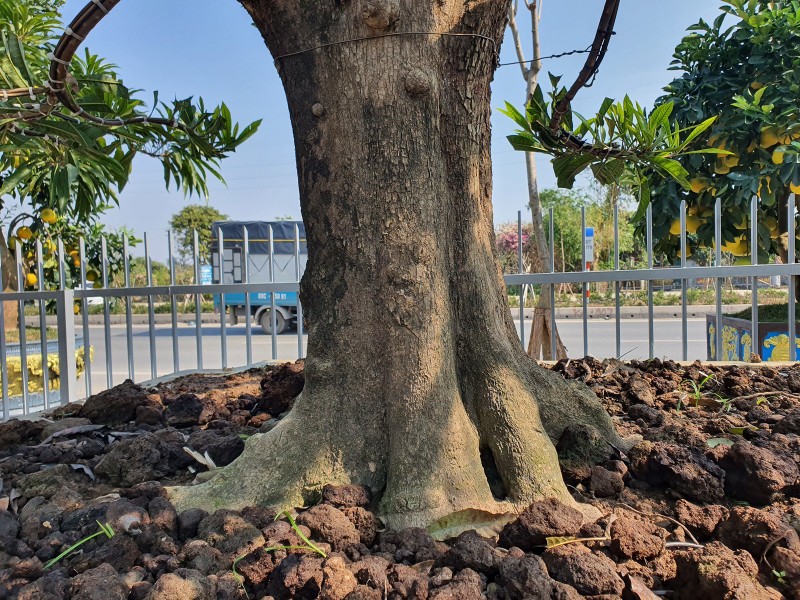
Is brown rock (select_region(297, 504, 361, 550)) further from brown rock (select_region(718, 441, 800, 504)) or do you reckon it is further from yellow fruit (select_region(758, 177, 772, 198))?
yellow fruit (select_region(758, 177, 772, 198))

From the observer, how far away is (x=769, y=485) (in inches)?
68.1

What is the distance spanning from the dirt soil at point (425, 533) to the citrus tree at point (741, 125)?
4380mm

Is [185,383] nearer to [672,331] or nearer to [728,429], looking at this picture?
[728,429]

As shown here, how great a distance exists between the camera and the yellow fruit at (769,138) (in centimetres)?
595

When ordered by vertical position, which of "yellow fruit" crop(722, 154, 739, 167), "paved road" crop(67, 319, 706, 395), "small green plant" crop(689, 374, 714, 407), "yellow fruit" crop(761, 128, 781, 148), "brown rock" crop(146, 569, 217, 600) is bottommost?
"paved road" crop(67, 319, 706, 395)

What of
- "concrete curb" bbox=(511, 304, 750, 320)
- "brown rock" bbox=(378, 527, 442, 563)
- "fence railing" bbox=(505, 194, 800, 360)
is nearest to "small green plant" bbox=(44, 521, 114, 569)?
"brown rock" bbox=(378, 527, 442, 563)

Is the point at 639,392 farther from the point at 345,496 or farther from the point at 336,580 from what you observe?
the point at 336,580

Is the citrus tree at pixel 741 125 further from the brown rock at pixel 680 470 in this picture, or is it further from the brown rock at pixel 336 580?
the brown rock at pixel 336 580

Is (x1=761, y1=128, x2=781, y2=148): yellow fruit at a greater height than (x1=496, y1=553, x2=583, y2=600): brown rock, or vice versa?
(x1=761, y1=128, x2=781, y2=148): yellow fruit

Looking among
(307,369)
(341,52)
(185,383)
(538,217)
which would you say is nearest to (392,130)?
(341,52)

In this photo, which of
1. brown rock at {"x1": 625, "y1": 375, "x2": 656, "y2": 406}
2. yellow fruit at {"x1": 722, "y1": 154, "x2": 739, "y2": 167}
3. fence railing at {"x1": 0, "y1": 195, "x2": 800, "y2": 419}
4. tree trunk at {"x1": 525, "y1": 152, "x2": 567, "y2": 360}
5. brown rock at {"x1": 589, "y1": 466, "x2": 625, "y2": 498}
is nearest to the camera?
brown rock at {"x1": 589, "y1": 466, "x2": 625, "y2": 498}

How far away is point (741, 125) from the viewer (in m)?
6.16

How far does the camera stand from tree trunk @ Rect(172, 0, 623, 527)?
1.78 meters

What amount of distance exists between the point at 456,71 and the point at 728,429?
172 centimetres
